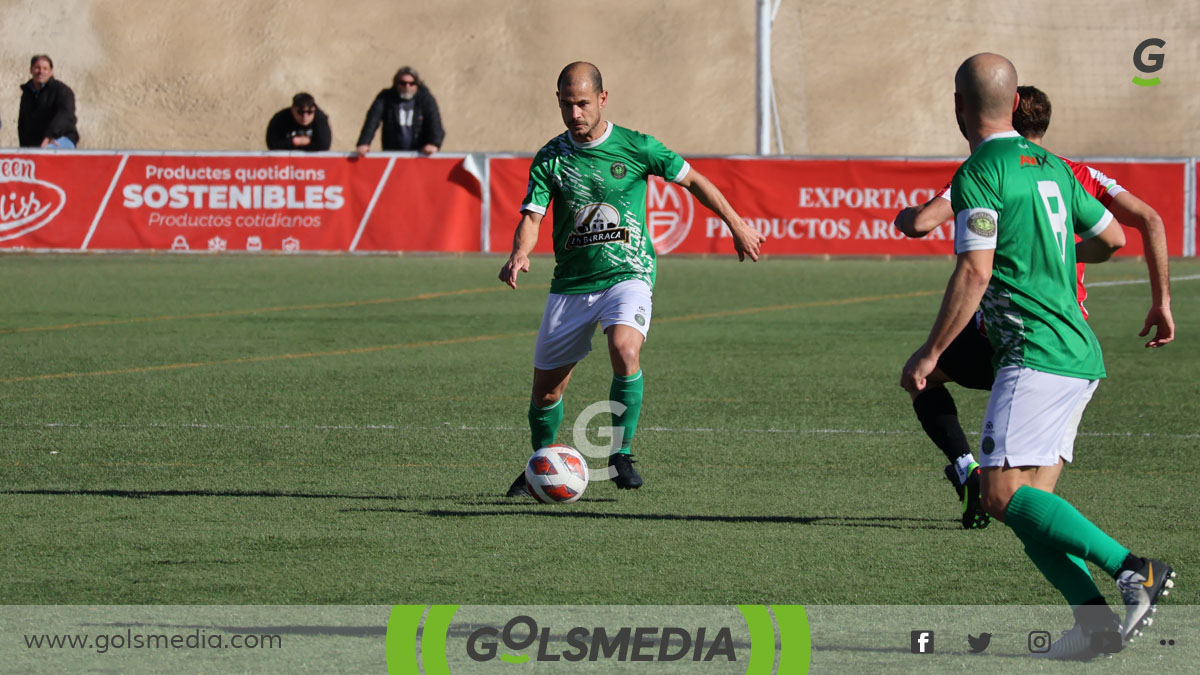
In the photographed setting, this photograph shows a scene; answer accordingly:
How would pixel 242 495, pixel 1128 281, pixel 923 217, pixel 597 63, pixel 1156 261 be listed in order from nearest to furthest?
pixel 1156 261 → pixel 923 217 → pixel 242 495 → pixel 1128 281 → pixel 597 63

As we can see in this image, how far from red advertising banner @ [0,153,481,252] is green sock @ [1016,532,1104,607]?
16993 mm

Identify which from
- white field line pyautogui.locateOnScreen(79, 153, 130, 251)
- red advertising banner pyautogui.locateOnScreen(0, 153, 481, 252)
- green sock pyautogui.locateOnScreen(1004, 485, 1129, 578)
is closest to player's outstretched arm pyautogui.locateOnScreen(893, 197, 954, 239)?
green sock pyautogui.locateOnScreen(1004, 485, 1129, 578)

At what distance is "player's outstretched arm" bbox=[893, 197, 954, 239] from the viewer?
5.58 metres

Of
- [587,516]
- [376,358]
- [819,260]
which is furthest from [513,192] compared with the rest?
[587,516]

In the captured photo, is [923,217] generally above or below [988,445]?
above

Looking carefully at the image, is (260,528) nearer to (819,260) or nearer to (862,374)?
(862,374)

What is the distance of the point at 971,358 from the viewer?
6762 millimetres

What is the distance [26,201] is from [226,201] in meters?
2.47

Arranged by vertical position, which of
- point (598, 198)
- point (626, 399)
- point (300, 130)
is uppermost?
point (300, 130)

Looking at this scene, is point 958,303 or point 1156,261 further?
point 1156,261

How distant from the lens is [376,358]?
42.0 feet

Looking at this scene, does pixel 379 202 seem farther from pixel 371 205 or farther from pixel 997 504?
pixel 997 504

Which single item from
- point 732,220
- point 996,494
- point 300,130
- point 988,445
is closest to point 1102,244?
point 988,445

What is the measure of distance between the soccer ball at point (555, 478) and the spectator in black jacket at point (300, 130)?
14.9 m
